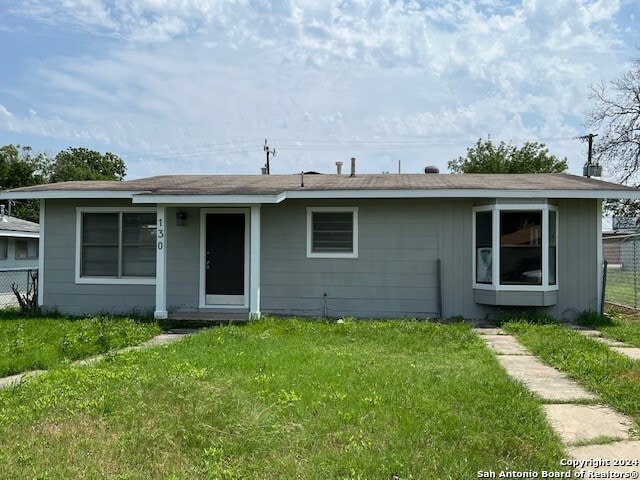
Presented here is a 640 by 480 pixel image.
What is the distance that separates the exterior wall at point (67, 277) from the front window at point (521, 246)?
6505mm

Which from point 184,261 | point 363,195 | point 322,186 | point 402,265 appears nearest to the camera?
point 363,195

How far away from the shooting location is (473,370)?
5.78 meters

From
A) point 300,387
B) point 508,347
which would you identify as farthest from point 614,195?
point 300,387

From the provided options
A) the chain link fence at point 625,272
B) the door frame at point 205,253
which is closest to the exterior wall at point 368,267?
the door frame at point 205,253

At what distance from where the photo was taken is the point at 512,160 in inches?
1369

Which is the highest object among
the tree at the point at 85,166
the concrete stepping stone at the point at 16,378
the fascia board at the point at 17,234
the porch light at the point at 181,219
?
the tree at the point at 85,166

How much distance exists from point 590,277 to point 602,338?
6.64ft

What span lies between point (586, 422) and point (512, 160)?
1284 inches

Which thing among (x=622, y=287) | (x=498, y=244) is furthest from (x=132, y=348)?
(x=622, y=287)

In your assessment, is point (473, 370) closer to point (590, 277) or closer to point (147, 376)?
point (147, 376)

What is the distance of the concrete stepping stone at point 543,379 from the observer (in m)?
5.00

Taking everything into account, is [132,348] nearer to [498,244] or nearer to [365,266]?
[365,266]

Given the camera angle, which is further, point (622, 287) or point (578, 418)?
point (622, 287)

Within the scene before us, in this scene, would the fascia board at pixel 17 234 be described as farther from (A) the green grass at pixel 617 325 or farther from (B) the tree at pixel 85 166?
(B) the tree at pixel 85 166
